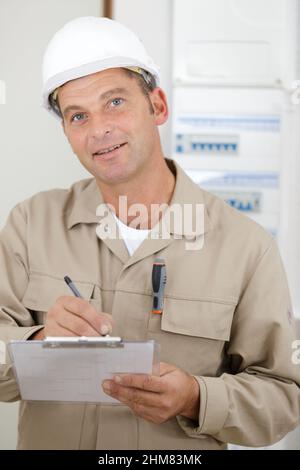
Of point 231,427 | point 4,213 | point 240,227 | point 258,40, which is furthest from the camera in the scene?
point 4,213

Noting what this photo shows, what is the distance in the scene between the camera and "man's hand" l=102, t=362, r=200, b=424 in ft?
3.30

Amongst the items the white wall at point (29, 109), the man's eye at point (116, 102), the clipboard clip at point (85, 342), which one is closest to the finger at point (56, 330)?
the clipboard clip at point (85, 342)

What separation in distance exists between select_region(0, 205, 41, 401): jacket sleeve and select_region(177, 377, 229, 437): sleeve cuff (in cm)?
33

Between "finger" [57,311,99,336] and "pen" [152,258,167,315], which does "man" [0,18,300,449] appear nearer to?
"pen" [152,258,167,315]

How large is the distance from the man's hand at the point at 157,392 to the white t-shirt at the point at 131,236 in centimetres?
30

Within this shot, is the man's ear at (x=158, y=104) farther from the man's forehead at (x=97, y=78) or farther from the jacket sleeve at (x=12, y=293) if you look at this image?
the jacket sleeve at (x=12, y=293)

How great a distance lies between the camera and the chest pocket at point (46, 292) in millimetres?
1233

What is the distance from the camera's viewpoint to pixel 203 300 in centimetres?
122

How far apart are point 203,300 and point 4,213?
95 centimetres

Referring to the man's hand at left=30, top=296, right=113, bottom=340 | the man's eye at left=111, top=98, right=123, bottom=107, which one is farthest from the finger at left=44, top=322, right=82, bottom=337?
the man's eye at left=111, top=98, right=123, bottom=107

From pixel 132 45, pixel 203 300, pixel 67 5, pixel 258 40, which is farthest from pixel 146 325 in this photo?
pixel 67 5

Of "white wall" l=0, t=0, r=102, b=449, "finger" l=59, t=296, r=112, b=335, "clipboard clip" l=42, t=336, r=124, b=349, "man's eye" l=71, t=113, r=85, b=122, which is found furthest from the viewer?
"white wall" l=0, t=0, r=102, b=449

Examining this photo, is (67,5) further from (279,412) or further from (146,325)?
(279,412)

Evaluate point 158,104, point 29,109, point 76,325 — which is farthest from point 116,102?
point 29,109
